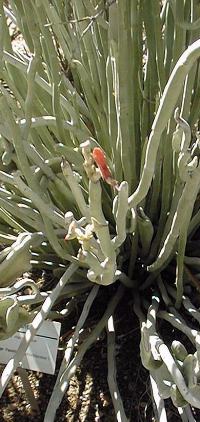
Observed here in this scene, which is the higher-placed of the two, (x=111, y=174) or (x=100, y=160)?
(x=100, y=160)

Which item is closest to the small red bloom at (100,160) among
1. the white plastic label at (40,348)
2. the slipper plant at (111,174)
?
the slipper plant at (111,174)

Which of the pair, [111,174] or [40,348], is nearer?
[111,174]

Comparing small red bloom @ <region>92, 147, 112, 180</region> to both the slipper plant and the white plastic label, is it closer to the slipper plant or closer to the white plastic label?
the slipper plant

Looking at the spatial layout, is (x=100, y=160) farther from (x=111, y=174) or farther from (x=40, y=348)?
(x=40, y=348)

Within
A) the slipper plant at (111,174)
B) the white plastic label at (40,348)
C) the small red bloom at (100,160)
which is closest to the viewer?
the small red bloom at (100,160)

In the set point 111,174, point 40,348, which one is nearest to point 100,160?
point 111,174

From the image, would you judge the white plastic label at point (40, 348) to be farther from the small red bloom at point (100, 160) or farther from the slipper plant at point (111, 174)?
the small red bloom at point (100, 160)

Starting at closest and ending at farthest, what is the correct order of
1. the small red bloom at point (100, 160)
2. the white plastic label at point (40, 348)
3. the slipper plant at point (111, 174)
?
the small red bloom at point (100, 160), the slipper plant at point (111, 174), the white plastic label at point (40, 348)
